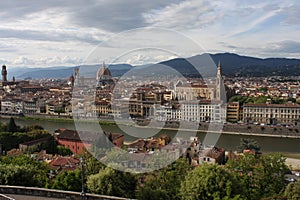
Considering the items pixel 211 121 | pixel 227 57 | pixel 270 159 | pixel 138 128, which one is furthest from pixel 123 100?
pixel 227 57

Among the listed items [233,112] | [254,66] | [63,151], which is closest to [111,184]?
[63,151]

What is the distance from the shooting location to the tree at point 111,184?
3.21 metres

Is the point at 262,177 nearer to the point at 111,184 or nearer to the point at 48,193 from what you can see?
the point at 111,184

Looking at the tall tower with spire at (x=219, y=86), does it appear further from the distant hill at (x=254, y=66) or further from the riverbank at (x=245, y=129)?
the distant hill at (x=254, y=66)

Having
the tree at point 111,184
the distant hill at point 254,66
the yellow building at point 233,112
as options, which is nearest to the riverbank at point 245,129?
the yellow building at point 233,112

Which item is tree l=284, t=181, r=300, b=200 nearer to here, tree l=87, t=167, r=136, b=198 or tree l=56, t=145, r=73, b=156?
tree l=87, t=167, r=136, b=198

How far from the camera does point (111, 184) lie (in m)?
3.24

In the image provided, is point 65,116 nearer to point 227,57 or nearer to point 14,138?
point 14,138

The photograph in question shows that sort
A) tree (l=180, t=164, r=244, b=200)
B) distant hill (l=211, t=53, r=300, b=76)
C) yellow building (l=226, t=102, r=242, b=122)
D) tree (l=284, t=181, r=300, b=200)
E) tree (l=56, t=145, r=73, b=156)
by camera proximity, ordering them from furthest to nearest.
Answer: distant hill (l=211, t=53, r=300, b=76)
yellow building (l=226, t=102, r=242, b=122)
tree (l=56, t=145, r=73, b=156)
tree (l=284, t=181, r=300, b=200)
tree (l=180, t=164, r=244, b=200)

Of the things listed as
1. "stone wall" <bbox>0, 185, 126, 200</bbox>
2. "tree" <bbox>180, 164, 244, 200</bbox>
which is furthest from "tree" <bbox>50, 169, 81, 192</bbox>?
"tree" <bbox>180, 164, 244, 200</bbox>

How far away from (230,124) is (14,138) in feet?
24.6

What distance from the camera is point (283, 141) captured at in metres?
10.1

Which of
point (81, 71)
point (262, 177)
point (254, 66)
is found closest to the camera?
point (262, 177)

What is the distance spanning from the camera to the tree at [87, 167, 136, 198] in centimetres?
321
